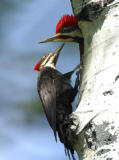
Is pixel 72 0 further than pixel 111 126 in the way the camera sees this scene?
Yes

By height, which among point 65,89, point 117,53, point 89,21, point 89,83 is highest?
point 89,21

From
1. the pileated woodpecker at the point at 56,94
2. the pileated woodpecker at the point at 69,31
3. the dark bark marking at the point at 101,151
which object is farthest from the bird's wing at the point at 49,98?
the dark bark marking at the point at 101,151

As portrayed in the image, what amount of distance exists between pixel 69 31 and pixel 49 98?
2.48 feet

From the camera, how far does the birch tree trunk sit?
7.35ft

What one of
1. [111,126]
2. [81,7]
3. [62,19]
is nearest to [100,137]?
[111,126]

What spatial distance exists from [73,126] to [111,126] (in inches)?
15.6

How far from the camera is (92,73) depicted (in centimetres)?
277

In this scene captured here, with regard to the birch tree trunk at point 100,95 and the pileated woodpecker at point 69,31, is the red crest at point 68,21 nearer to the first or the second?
the pileated woodpecker at point 69,31

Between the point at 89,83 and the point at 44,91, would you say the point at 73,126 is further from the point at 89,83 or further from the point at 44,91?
the point at 44,91

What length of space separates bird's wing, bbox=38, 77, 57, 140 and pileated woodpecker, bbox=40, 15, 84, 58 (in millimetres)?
513

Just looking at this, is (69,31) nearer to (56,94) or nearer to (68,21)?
(68,21)

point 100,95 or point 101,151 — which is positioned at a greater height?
point 100,95

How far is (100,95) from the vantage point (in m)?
2.50

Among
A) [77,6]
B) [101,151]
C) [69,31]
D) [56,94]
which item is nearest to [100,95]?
[101,151]
